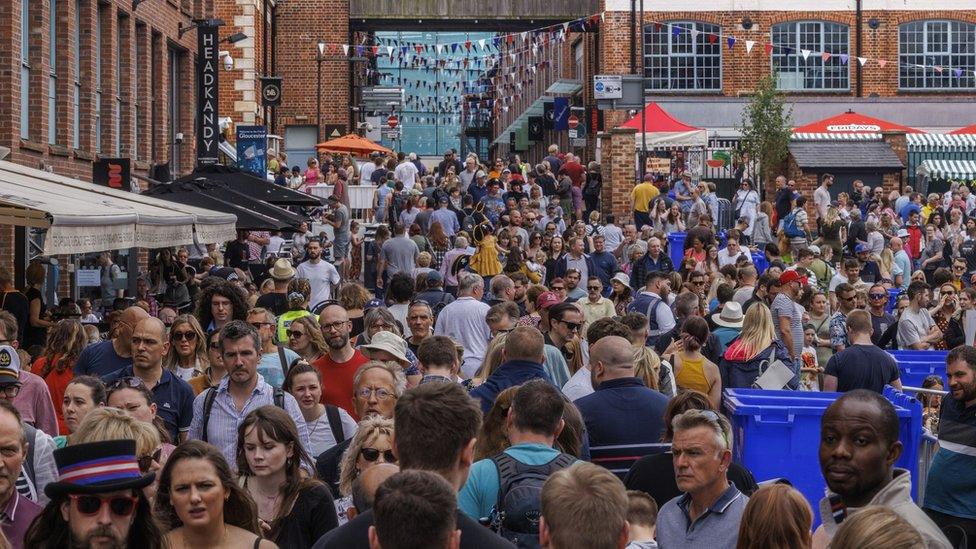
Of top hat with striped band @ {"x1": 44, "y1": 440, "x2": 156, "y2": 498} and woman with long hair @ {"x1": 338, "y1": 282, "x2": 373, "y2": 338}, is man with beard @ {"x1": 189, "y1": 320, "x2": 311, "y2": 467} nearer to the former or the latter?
top hat with striped band @ {"x1": 44, "y1": 440, "x2": 156, "y2": 498}

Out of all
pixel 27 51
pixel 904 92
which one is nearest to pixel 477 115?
pixel 904 92

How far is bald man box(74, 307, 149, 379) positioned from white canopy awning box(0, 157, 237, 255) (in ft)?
6.15

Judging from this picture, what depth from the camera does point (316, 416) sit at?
8.31 m

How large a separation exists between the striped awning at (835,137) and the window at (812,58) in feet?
13.6

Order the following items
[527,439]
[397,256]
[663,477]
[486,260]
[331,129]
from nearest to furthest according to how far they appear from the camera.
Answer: [527,439]
[663,477]
[486,260]
[397,256]
[331,129]

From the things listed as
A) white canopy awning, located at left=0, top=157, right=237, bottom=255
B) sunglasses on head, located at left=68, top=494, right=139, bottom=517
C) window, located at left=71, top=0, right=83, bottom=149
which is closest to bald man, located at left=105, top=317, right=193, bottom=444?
white canopy awning, located at left=0, top=157, right=237, bottom=255

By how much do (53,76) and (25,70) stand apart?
4.47ft

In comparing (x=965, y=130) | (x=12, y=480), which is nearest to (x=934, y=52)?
(x=965, y=130)

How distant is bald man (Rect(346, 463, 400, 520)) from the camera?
589cm

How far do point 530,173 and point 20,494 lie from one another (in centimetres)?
2827

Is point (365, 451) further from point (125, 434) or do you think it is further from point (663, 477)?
point (663, 477)

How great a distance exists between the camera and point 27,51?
2139 centimetres

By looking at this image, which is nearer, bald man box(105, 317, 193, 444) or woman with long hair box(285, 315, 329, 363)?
bald man box(105, 317, 193, 444)

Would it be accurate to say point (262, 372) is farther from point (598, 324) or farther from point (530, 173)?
point (530, 173)
